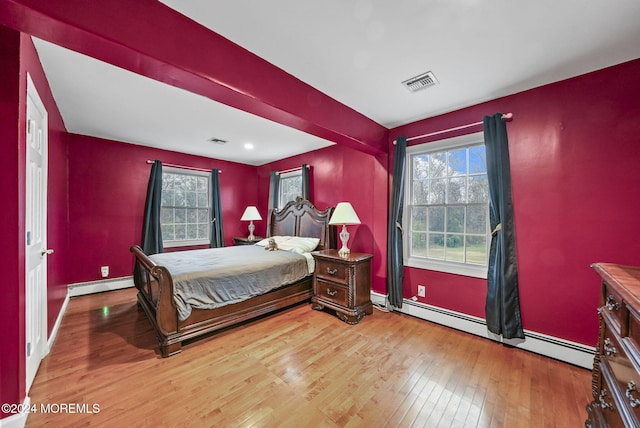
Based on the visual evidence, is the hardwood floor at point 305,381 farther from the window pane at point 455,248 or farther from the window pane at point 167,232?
the window pane at point 167,232

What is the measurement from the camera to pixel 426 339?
2.48 meters

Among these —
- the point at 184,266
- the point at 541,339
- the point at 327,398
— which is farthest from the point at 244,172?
the point at 541,339

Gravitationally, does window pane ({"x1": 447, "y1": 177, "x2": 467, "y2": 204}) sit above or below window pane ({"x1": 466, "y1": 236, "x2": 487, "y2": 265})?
above

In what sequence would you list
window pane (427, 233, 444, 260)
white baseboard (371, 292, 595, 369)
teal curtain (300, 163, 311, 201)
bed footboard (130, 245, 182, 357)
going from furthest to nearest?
1. teal curtain (300, 163, 311, 201)
2. window pane (427, 233, 444, 260)
3. bed footboard (130, 245, 182, 357)
4. white baseboard (371, 292, 595, 369)

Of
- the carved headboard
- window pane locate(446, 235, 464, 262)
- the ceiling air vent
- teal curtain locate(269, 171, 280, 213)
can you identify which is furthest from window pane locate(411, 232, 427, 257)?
teal curtain locate(269, 171, 280, 213)

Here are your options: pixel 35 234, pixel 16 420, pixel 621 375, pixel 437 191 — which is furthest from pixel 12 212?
pixel 437 191

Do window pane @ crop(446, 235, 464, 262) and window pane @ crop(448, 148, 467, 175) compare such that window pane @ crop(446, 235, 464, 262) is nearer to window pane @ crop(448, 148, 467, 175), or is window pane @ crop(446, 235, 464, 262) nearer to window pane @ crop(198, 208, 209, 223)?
window pane @ crop(448, 148, 467, 175)

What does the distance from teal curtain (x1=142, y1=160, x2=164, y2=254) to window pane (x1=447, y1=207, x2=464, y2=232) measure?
14.8 ft

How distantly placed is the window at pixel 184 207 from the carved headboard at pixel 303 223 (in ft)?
4.78

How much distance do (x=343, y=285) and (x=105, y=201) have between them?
3.98m

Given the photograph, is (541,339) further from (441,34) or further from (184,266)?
(184,266)

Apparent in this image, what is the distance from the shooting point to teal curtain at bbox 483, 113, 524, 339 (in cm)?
230

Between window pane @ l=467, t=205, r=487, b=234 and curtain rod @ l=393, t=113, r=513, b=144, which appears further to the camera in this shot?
window pane @ l=467, t=205, r=487, b=234

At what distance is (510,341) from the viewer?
234 cm
